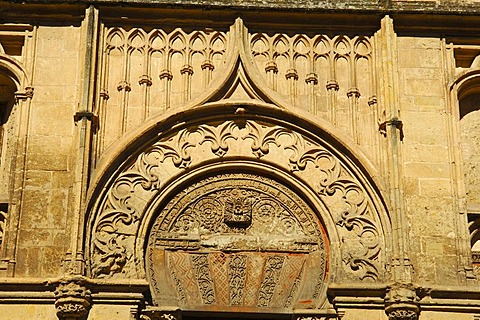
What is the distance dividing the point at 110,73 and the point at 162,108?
0.79m

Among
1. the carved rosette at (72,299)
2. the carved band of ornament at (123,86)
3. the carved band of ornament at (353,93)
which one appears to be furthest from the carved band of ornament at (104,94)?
the carved band of ornament at (353,93)

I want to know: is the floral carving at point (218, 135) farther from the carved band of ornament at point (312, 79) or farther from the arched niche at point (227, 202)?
the carved band of ornament at point (312, 79)

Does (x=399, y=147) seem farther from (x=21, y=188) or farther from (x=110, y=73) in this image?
(x=21, y=188)

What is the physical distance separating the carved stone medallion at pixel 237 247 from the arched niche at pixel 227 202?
14 mm

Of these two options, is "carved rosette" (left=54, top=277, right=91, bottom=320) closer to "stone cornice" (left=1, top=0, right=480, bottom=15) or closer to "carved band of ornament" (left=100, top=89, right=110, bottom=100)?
"carved band of ornament" (left=100, top=89, right=110, bottom=100)

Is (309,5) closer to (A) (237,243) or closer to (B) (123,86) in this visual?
(B) (123,86)

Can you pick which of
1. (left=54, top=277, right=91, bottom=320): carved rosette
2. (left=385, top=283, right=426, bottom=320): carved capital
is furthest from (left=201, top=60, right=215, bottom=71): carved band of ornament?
(left=385, top=283, right=426, bottom=320): carved capital

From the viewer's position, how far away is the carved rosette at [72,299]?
11156 mm

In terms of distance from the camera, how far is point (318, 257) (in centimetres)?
1202

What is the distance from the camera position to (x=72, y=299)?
11.2 meters

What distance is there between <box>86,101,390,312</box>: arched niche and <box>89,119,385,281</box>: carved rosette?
12mm

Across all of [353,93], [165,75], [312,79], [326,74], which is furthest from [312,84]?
[165,75]

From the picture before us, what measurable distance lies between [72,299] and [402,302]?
3548mm

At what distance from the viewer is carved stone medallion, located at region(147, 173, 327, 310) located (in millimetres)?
11828
